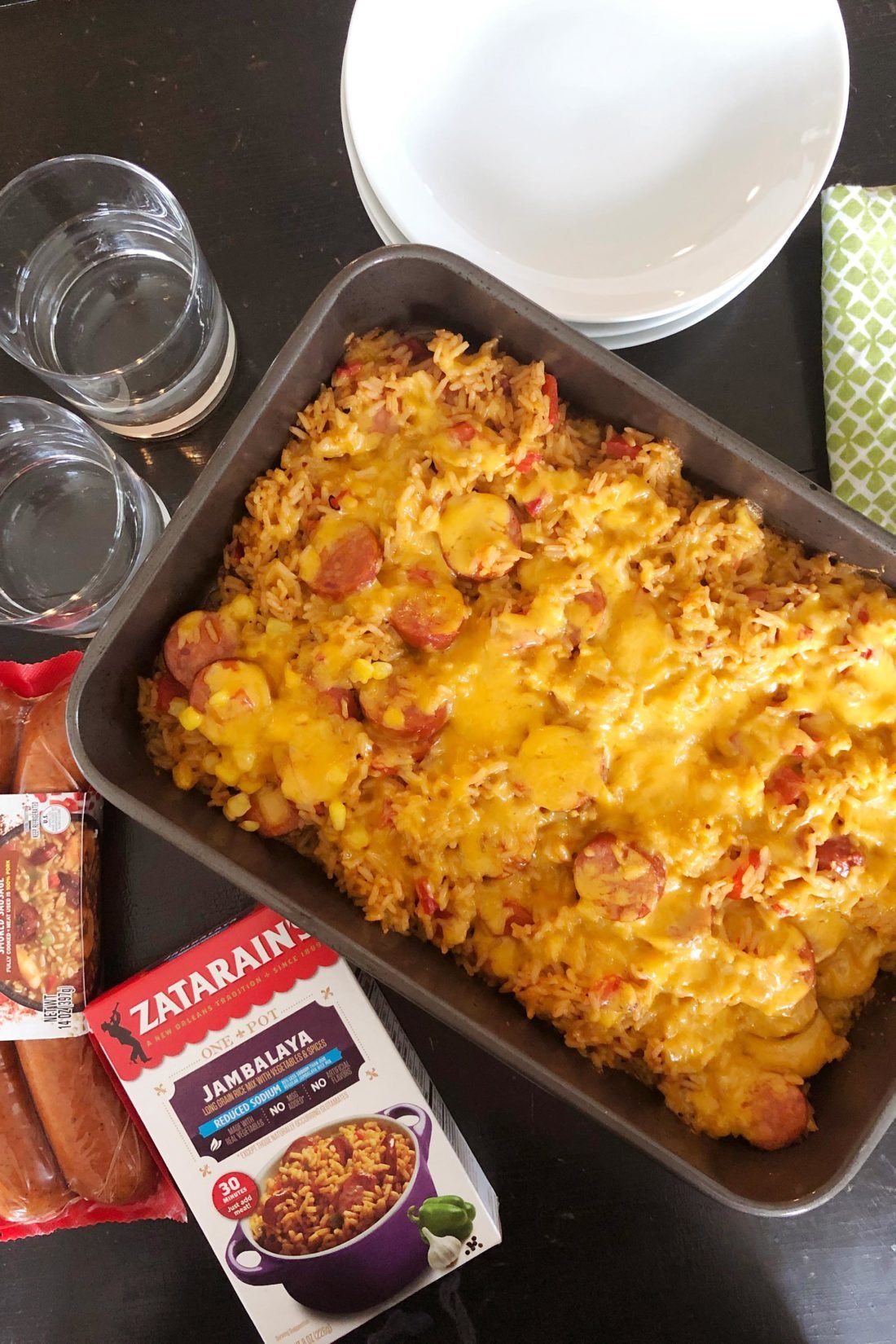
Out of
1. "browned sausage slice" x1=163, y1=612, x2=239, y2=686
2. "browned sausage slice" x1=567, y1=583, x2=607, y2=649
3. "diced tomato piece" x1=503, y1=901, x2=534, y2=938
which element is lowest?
"diced tomato piece" x1=503, y1=901, x2=534, y2=938

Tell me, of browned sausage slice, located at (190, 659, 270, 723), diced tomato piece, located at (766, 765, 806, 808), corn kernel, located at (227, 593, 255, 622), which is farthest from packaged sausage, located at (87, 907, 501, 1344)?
diced tomato piece, located at (766, 765, 806, 808)

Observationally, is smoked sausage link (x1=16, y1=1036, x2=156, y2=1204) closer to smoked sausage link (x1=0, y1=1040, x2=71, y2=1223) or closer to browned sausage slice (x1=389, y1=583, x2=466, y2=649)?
smoked sausage link (x1=0, y1=1040, x2=71, y2=1223)

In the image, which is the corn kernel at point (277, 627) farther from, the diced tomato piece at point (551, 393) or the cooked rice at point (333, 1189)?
the cooked rice at point (333, 1189)

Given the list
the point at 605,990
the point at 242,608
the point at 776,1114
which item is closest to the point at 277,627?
the point at 242,608

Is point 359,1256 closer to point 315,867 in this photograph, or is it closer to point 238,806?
point 315,867

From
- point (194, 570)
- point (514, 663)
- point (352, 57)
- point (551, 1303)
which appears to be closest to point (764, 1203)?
point (551, 1303)

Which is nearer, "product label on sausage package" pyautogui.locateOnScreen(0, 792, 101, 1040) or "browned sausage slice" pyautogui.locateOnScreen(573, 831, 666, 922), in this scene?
"browned sausage slice" pyautogui.locateOnScreen(573, 831, 666, 922)

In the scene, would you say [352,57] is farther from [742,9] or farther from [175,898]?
[175,898]

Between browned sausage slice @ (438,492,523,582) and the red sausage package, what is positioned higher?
browned sausage slice @ (438,492,523,582)
